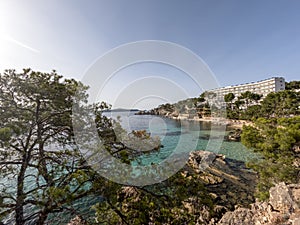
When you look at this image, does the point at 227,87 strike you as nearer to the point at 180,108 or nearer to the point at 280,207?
the point at 180,108

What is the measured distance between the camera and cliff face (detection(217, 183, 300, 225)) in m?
3.34

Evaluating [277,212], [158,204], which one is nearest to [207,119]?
[277,212]

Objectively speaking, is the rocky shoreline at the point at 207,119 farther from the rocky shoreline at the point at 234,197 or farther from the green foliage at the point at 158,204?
the green foliage at the point at 158,204

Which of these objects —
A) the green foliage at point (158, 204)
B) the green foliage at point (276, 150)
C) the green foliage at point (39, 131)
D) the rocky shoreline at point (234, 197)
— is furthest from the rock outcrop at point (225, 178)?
the green foliage at point (39, 131)

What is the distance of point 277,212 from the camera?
3.57m

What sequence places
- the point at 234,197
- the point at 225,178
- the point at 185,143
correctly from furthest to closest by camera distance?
1. the point at 185,143
2. the point at 225,178
3. the point at 234,197

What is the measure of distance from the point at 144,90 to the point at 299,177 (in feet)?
20.2

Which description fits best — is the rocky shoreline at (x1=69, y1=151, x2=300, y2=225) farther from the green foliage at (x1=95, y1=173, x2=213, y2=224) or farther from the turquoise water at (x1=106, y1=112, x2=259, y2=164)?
the turquoise water at (x1=106, y1=112, x2=259, y2=164)

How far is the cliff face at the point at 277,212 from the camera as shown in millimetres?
3344

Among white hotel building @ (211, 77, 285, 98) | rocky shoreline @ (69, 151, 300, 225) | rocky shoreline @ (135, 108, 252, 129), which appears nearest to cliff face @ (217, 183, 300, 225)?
rocky shoreline @ (69, 151, 300, 225)

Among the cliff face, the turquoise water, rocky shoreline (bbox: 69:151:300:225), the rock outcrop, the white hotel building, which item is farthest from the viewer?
the white hotel building

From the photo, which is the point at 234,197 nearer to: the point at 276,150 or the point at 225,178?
the point at 225,178

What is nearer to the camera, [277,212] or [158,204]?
[158,204]

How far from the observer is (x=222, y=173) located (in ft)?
32.4
